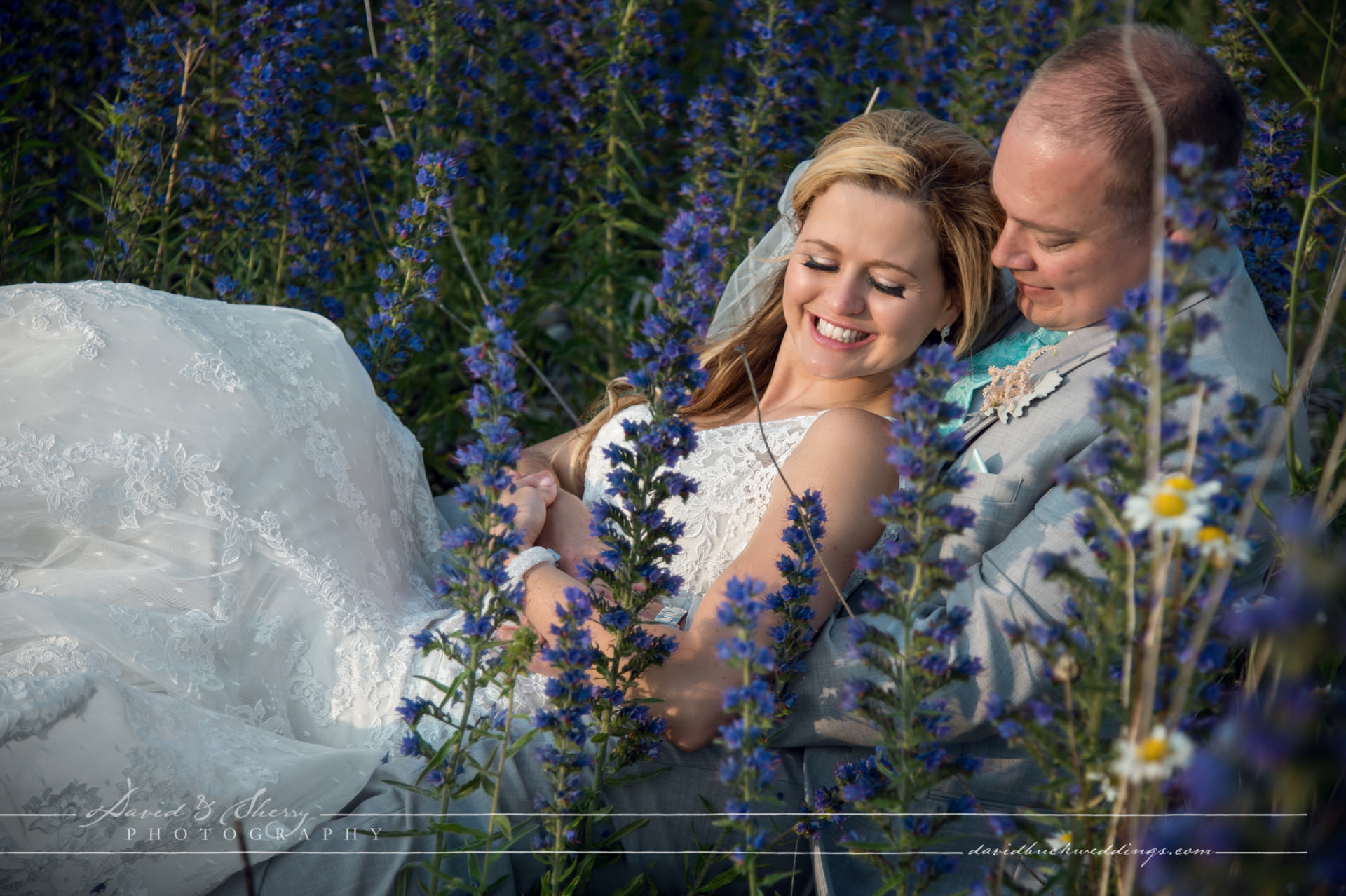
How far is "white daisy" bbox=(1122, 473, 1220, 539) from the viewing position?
48.5 inches

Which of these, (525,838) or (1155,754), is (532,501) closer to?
(525,838)

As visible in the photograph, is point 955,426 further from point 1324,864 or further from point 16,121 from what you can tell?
point 16,121

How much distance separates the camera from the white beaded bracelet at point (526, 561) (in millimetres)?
2260

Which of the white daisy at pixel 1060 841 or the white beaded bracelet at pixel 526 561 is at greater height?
the white daisy at pixel 1060 841

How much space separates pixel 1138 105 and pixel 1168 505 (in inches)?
45.6

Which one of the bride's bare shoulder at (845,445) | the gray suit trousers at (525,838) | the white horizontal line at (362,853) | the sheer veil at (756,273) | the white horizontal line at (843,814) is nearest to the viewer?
the white horizontal line at (843,814)

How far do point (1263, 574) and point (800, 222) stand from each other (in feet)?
4.44

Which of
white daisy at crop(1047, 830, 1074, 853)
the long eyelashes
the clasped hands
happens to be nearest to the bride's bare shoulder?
the long eyelashes

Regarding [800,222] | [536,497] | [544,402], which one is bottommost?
[544,402]

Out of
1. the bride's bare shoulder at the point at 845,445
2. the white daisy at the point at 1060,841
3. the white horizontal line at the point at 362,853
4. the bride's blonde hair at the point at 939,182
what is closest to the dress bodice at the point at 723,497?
the bride's bare shoulder at the point at 845,445

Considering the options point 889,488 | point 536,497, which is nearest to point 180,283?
point 536,497

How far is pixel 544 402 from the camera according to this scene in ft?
13.4

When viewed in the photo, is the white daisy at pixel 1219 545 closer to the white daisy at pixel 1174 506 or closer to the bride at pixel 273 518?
the white daisy at pixel 1174 506

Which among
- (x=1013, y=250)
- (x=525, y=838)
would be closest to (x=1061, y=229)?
(x=1013, y=250)
